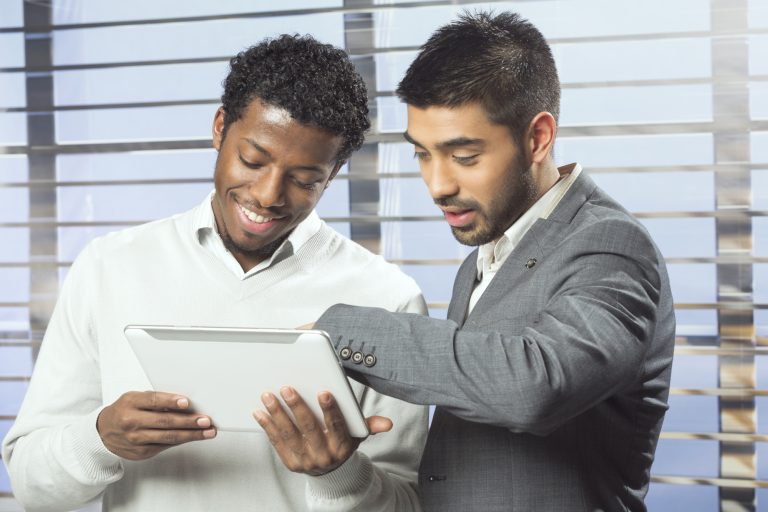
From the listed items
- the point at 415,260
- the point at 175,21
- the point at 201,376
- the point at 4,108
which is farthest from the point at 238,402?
the point at 4,108

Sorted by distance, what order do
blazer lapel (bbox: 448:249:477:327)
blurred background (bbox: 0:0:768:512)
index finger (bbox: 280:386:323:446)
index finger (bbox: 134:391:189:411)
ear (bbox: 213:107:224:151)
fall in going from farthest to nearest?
blurred background (bbox: 0:0:768:512), ear (bbox: 213:107:224:151), blazer lapel (bbox: 448:249:477:327), index finger (bbox: 134:391:189:411), index finger (bbox: 280:386:323:446)

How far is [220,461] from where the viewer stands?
1858 millimetres

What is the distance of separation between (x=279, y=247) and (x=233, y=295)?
0.15m

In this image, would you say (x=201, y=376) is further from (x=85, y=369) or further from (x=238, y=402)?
(x=85, y=369)

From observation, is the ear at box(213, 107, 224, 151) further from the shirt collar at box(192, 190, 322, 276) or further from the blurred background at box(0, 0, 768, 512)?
the blurred background at box(0, 0, 768, 512)

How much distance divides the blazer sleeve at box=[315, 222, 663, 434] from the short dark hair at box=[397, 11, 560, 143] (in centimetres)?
37

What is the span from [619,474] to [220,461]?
2.65 feet

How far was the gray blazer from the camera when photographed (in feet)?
4.37

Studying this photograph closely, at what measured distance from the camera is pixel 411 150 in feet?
11.1

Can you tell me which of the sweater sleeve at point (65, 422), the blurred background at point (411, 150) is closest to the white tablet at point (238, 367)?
the sweater sleeve at point (65, 422)

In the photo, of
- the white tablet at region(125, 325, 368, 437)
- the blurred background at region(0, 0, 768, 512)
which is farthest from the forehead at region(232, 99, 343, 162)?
the blurred background at region(0, 0, 768, 512)

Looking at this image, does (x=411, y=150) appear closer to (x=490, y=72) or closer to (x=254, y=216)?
(x=254, y=216)

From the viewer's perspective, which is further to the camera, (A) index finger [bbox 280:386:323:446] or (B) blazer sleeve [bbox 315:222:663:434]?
(A) index finger [bbox 280:386:323:446]

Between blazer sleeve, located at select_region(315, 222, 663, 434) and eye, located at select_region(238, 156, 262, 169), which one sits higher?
eye, located at select_region(238, 156, 262, 169)
